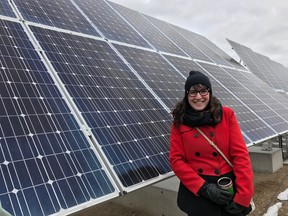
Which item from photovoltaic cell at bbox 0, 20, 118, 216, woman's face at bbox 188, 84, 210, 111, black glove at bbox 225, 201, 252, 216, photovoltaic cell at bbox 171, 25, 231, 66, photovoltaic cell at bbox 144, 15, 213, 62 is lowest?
photovoltaic cell at bbox 0, 20, 118, 216

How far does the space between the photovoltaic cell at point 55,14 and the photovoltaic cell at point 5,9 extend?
0.75 feet

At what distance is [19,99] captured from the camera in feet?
14.7

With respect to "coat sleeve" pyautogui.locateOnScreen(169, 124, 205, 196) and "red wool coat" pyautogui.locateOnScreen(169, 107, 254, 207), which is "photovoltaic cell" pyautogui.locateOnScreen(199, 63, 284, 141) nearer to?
"red wool coat" pyautogui.locateOnScreen(169, 107, 254, 207)

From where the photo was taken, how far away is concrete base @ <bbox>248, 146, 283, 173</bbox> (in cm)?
1261

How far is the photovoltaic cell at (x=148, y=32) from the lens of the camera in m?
10.7

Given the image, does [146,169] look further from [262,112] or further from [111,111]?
[262,112]

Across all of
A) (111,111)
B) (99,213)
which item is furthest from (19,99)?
(99,213)

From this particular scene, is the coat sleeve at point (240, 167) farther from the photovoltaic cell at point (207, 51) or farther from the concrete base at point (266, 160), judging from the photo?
the photovoltaic cell at point (207, 51)

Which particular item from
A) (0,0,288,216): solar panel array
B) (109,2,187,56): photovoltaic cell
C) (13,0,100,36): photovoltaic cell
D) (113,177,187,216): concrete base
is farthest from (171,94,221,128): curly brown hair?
(109,2,187,56): photovoltaic cell

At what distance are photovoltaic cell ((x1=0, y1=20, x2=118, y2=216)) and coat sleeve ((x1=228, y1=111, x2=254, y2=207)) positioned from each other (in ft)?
4.93

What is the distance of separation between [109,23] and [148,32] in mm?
2122

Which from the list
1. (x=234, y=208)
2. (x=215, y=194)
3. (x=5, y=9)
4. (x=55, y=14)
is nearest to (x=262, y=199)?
(x=234, y=208)

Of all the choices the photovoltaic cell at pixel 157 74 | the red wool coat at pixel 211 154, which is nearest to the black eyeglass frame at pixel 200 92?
the red wool coat at pixel 211 154

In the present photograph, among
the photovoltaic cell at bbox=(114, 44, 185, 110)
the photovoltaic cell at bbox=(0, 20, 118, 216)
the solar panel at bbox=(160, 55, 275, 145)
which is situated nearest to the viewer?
the photovoltaic cell at bbox=(0, 20, 118, 216)
